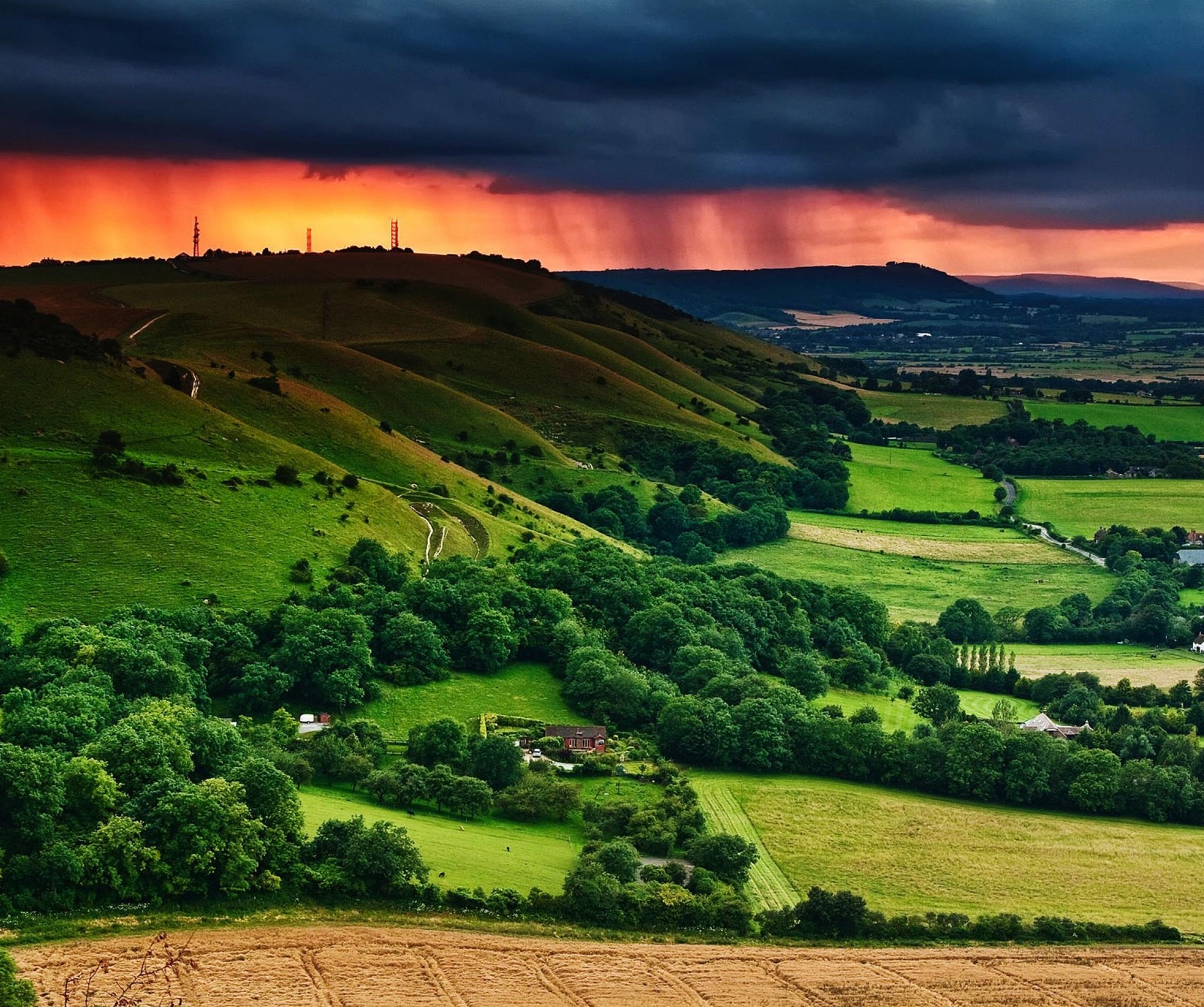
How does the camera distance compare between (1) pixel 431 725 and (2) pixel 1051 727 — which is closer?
(1) pixel 431 725

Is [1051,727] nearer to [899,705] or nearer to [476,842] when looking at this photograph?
[899,705]

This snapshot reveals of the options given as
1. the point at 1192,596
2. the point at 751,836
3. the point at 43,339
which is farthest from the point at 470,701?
the point at 1192,596

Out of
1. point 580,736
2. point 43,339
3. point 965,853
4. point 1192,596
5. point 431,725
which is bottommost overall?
point 965,853

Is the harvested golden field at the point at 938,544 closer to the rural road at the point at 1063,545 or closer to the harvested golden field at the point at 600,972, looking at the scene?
the rural road at the point at 1063,545

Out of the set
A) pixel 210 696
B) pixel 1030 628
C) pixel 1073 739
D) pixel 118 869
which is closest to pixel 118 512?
pixel 210 696

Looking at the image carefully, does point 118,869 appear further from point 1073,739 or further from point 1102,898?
point 1073,739

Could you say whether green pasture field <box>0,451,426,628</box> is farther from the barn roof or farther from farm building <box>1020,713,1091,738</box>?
farm building <box>1020,713,1091,738</box>
